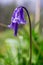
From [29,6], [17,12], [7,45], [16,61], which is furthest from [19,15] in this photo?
[29,6]

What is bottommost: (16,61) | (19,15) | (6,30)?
(16,61)

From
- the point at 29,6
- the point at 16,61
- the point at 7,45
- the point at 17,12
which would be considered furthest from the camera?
the point at 29,6

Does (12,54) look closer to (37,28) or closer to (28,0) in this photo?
(37,28)

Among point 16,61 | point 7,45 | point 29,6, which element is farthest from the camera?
point 29,6

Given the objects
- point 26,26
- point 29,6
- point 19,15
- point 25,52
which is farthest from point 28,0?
point 19,15

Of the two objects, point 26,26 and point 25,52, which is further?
point 26,26

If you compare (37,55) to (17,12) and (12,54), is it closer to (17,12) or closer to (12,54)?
(12,54)

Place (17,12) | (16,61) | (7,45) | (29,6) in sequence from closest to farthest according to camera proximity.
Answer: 1. (17,12)
2. (16,61)
3. (7,45)
4. (29,6)

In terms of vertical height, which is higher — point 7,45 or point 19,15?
point 19,15

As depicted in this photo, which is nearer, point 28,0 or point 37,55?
point 37,55
